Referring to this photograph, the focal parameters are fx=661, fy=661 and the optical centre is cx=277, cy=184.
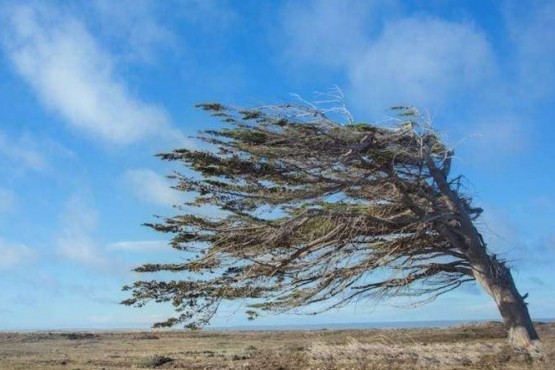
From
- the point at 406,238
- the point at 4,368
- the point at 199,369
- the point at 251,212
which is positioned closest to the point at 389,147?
the point at 406,238

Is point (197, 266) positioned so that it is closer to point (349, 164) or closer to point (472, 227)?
point (349, 164)

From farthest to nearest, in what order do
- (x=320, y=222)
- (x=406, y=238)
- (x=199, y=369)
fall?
(x=199, y=369)
(x=406, y=238)
(x=320, y=222)

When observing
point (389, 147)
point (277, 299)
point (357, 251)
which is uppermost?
point (389, 147)

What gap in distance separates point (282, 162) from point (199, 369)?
7.71m

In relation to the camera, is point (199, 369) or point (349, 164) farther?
point (199, 369)

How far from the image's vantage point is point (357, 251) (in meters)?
18.1

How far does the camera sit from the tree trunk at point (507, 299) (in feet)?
56.6

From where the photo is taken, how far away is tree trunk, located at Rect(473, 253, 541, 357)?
1727 centimetres

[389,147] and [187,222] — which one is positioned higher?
[389,147]

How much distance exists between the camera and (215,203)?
59.2 ft

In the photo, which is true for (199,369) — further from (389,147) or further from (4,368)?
(389,147)

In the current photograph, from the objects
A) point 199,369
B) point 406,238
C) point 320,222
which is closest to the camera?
point 320,222

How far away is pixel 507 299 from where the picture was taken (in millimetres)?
17656

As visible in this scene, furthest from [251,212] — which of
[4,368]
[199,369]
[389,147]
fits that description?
[4,368]
